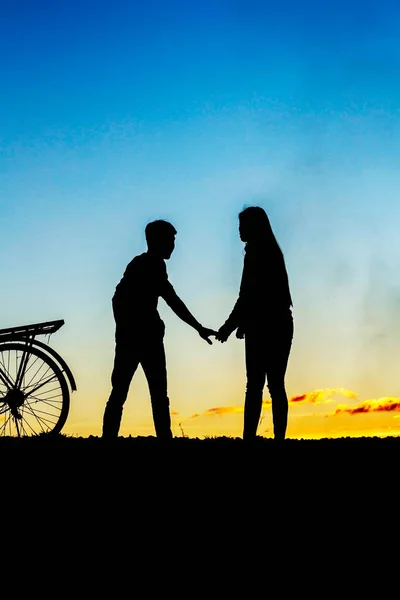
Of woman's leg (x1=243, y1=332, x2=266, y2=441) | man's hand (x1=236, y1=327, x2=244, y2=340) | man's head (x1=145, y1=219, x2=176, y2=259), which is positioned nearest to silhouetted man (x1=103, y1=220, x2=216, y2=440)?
man's head (x1=145, y1=219, x2=176, y2=259)

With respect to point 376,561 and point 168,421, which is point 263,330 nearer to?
point 168,421

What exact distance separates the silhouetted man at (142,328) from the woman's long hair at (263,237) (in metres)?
0.95

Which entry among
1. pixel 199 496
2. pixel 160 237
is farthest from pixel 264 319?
pixel 199 496

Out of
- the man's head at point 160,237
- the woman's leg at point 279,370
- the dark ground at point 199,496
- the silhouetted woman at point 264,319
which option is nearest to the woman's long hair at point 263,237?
the silhouetted woman at point 264,319

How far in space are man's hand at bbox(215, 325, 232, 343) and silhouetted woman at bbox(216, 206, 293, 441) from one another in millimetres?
745

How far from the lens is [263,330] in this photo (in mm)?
8492

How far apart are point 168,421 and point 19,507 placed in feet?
10.9

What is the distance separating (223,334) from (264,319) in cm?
119

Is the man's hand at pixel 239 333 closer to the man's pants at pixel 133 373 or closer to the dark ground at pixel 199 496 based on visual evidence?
the man's pants at pixel 133 373

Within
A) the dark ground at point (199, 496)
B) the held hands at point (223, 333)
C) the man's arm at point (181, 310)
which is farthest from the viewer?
the held hands at point (223, 333)

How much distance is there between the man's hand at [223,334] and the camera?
30.9ft

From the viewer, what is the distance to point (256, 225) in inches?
340

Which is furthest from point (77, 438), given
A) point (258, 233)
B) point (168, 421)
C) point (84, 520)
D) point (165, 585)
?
point (165, 585)

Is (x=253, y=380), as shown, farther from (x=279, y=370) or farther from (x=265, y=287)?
(x=265, y=287)
